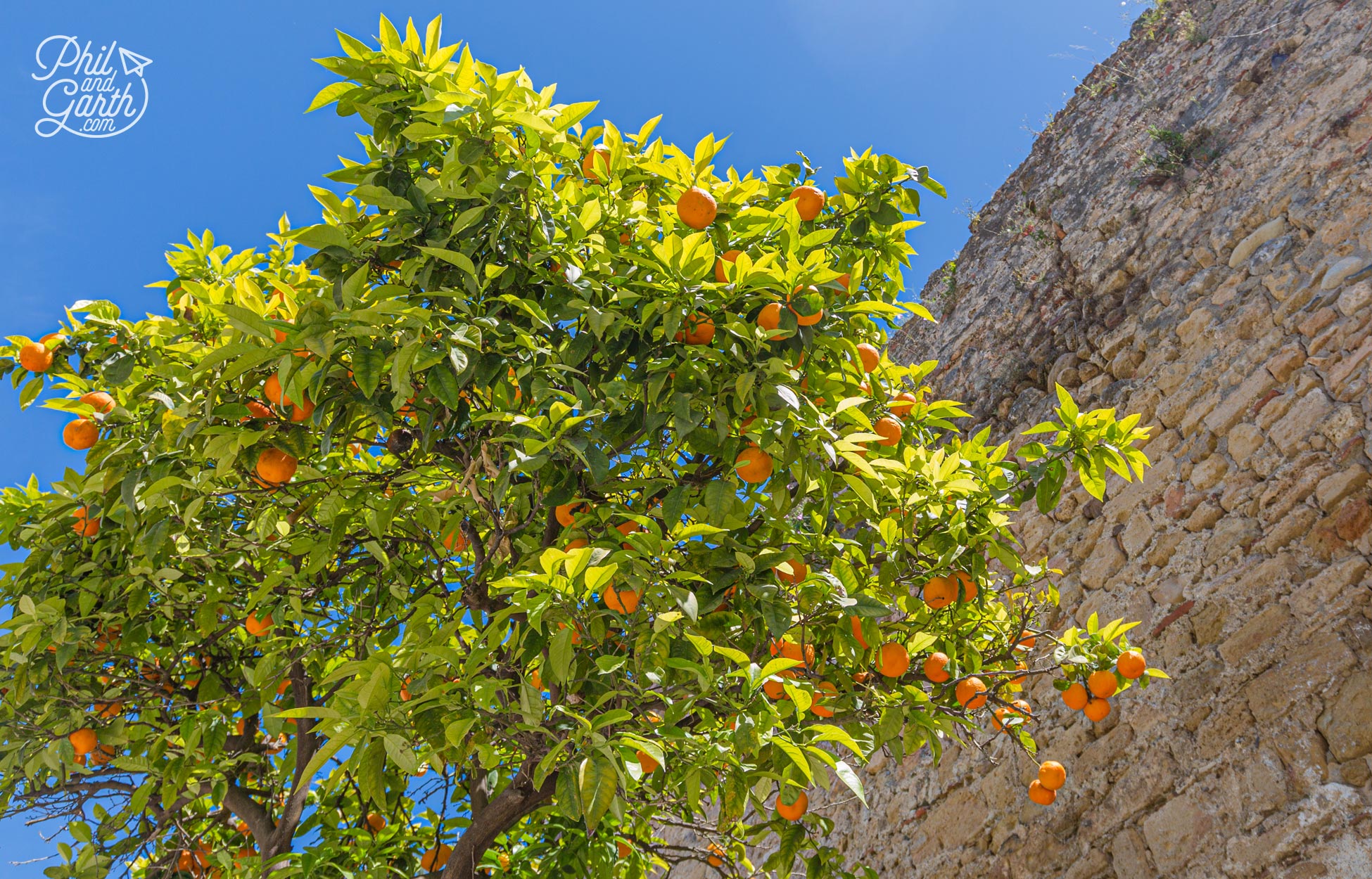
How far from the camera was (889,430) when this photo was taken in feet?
7.40

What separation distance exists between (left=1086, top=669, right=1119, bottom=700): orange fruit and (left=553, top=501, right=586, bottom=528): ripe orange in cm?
160


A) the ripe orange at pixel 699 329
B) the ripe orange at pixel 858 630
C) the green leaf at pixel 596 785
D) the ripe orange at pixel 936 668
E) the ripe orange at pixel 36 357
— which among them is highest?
the ripe orange at pixel 36 357

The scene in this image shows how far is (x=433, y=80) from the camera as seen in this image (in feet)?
6.26

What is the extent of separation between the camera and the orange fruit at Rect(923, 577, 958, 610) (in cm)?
212

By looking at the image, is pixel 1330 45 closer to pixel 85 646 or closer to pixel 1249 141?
pixel 1249 141

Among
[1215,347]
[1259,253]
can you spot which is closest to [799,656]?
[1215,347]

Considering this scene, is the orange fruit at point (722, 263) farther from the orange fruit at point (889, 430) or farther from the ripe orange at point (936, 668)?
the ripe orange at point (936, 668)

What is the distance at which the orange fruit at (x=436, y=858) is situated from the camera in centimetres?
266

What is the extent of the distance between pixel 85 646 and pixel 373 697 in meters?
1.46

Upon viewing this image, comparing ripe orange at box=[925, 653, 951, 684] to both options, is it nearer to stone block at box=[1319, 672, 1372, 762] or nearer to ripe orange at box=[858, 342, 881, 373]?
ripe orange at box=[858, 342, 881, 373]

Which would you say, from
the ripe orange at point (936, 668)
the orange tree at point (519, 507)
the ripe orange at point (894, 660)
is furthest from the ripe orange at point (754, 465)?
the ripe orange at point (936, 668)

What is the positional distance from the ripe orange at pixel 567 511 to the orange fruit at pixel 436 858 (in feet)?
4.47

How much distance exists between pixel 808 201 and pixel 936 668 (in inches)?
50.2

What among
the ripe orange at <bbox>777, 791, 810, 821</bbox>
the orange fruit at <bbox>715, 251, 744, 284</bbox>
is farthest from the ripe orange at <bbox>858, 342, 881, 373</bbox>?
the ripe orange at <bbox>777, 791, 810, 821</bbox>
